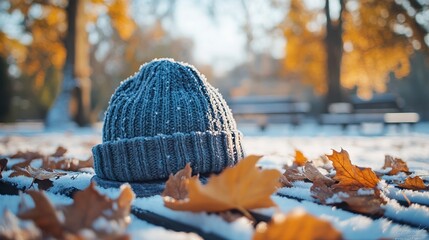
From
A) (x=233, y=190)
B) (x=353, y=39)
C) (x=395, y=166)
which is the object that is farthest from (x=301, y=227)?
(x=353, y=39)

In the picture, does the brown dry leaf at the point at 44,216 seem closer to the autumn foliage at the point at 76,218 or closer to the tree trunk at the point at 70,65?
the autumn foliage at the point at 76,218

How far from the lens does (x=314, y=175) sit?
1.75 m

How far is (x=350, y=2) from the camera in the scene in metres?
14.6

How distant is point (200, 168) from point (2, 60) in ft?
56.0

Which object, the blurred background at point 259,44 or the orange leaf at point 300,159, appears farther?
the blurred background at point 259,44

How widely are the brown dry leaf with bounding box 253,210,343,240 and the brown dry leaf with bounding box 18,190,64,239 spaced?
51 centimetres

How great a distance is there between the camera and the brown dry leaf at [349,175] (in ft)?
4.89

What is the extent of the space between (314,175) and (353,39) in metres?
15.0

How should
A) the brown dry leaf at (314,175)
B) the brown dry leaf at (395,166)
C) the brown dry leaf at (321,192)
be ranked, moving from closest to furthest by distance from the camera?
the brown dry leaf at (321,192) < the brown dry leaf at (314,175) < the brown dry leaf at (395,166)

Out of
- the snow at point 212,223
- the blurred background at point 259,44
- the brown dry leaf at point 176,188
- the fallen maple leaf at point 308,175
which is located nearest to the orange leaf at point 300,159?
the fallen maple leaf at point 308,175

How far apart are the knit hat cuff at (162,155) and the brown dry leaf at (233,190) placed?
0.45 meters

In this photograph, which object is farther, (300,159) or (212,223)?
(300,159)

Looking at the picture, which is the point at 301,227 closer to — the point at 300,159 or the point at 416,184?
the point at 416,184

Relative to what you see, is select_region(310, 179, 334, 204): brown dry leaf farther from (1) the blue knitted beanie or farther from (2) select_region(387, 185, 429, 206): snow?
(1) the blue knitted beanie
